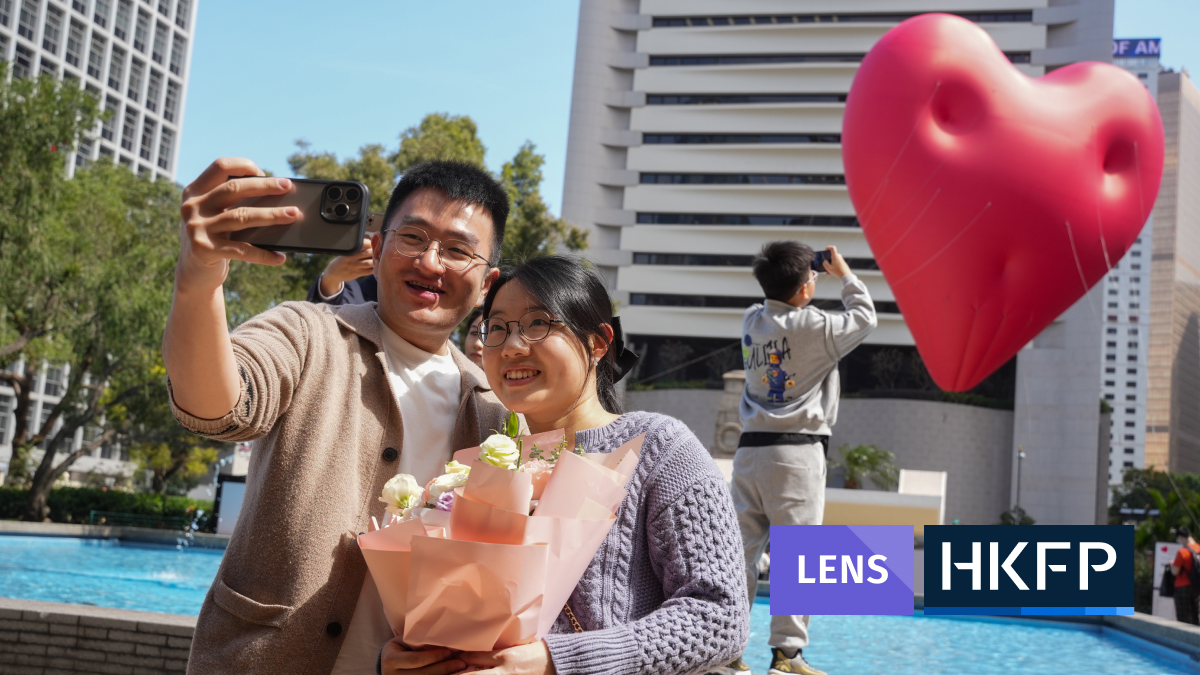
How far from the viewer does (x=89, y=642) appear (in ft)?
11.9

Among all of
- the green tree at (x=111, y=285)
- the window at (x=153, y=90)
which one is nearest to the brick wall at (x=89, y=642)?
the green tree at (x=111, y=285)

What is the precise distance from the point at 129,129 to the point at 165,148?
161 inches

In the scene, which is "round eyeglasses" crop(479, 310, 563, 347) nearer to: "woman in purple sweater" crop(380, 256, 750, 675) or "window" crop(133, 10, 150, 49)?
"woman in purple sweater" crop(380, 256, 750, 675)

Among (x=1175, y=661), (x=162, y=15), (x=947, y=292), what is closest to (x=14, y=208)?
(x=947, y=292)

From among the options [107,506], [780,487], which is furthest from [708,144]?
[780,487]

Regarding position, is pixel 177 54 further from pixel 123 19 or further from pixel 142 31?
pixel 123 19

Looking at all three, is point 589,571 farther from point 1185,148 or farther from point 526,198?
point 526,198

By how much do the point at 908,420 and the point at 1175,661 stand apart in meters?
29.2

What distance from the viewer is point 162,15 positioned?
58.1 metres

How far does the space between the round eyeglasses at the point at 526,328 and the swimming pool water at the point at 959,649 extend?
3.88 m

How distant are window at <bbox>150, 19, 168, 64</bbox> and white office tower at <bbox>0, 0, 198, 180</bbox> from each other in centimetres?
6

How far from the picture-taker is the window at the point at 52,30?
1941 inches

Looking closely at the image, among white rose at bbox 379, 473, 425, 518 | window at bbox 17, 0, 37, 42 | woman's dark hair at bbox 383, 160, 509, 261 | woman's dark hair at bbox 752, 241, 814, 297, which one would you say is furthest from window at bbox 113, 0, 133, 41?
white rose at bbox 379, 473, 425, 518

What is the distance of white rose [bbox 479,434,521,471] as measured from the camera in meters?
1.27
